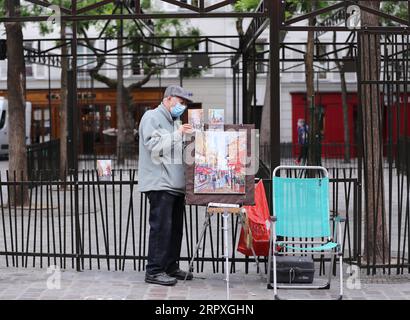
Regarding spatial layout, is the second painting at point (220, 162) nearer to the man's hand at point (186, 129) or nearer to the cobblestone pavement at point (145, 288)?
the man's hand at point (186, 129)

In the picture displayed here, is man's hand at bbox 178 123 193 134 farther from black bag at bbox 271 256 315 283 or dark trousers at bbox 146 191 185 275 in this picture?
black bag at bbox 271 256 315 283

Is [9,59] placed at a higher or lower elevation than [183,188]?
higher

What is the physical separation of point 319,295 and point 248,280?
991 millimetres

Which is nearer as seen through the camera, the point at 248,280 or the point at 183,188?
the point at 183,188

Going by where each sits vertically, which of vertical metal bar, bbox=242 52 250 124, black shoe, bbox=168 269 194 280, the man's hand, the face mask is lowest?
black shoe, bbox=168 269 194 280

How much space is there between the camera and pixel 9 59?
15.0 meters

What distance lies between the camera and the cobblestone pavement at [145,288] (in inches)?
284

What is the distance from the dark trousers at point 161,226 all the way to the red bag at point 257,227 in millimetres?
727

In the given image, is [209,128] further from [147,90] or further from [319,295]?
[147,90]

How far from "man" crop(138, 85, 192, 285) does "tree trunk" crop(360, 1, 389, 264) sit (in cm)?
213

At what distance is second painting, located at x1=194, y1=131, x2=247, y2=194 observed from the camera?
7.28m

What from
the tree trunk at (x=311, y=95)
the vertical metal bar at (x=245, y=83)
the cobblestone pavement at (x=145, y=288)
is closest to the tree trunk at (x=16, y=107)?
the vertical metal bar at (x=245, y=83)

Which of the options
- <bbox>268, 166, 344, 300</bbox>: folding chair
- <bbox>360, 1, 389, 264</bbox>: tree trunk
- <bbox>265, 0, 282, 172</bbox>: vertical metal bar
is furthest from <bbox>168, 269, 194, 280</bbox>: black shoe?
<bbox>360, 1, 389, 264</bbox>: tree trunk
